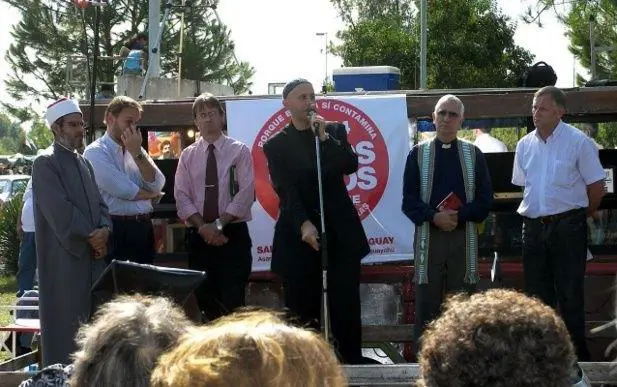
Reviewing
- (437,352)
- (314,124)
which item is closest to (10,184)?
(314,124)

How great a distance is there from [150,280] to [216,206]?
1934 mm

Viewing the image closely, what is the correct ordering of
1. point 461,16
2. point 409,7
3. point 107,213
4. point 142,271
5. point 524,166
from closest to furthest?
point 142,271 → point 107,213 → point 524,166 → point 461,16 → point 409,7

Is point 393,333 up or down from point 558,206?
down

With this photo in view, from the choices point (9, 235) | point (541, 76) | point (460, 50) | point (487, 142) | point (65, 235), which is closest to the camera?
point (65, 235)

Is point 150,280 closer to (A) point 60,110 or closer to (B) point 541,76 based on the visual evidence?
(A) point 60,110

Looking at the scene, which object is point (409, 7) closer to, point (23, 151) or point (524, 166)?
point (23, 151)

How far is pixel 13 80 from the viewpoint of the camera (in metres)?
44.3

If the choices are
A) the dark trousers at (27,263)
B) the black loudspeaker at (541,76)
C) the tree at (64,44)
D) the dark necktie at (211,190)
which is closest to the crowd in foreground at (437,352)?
the dark necktie at (211,190)

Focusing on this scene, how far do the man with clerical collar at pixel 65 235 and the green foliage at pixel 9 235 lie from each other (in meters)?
11.8

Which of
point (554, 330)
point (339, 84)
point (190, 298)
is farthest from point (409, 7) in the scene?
point (554, 330)

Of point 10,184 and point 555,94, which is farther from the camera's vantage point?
point 10,184

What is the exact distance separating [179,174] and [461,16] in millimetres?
25461

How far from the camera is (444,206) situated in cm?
660

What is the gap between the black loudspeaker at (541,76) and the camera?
26.9 feet
